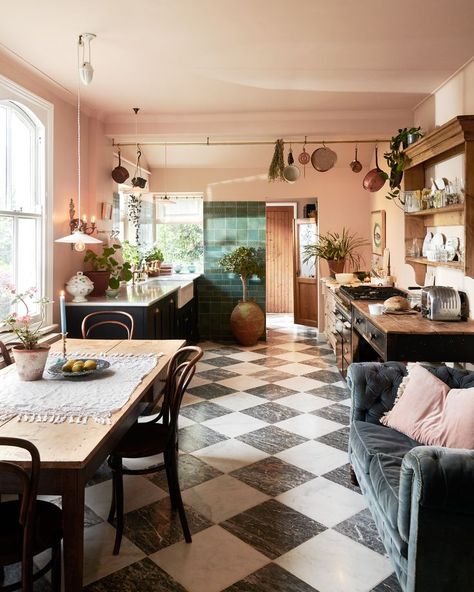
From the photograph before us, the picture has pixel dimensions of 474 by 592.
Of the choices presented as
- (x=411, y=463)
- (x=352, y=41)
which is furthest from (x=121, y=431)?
(x=352, y=41)

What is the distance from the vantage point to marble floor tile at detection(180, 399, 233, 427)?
430cm

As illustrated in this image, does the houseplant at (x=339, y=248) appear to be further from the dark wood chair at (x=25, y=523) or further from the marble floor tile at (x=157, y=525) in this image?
the dark wood chair at (x=25, y=523)

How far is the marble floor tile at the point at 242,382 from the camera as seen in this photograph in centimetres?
521

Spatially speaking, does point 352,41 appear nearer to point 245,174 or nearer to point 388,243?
point 388,243

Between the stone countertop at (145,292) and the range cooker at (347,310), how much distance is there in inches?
69.6

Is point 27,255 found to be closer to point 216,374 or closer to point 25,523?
point 216,374

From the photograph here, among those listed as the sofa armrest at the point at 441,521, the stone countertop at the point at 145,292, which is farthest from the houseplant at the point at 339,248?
the sofa armrest at the point at 441,521

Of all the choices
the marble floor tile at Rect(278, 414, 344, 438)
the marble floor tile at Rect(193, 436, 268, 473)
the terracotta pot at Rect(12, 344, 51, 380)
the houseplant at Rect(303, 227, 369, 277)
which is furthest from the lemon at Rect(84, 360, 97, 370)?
→ the houseplant at Rect(303, 227, 369, 277)

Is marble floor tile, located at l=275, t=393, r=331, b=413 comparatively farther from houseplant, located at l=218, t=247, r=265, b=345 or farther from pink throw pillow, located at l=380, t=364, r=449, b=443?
houseplant, located at l=218, t=247, r=265, b=345

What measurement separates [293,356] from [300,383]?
1.27m

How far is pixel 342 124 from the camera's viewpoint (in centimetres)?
516

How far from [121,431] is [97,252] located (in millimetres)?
3422

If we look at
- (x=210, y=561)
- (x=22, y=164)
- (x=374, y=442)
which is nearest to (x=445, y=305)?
(x=374, y=442)

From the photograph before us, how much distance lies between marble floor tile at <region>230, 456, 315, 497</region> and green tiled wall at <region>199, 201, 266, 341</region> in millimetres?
4267
